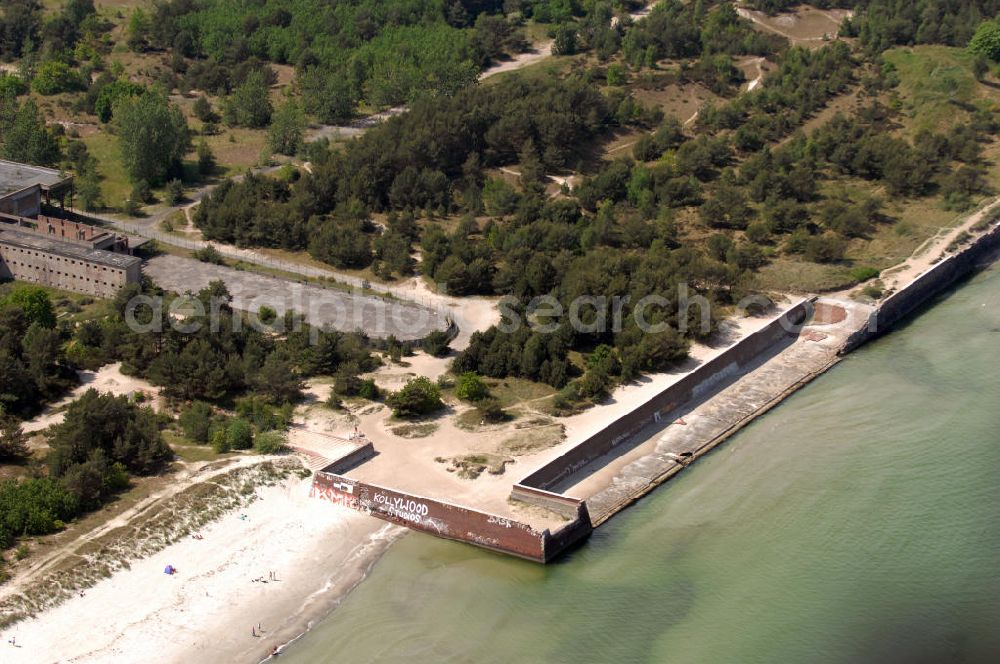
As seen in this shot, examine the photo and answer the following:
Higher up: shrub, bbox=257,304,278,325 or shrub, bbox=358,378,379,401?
shrub, bbox=257,304,278,325

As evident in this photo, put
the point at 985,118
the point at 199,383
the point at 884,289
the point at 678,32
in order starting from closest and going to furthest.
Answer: the point at 199,383
the point at 884,289
the point at 985,118
the point at 678,32

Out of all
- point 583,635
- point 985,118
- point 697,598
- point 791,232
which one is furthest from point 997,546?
point 985,118

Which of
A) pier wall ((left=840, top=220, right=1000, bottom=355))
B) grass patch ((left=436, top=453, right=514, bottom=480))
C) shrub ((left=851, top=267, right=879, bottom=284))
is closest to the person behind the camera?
grass patch ((left=436, top=453, right=514, bottom=480))

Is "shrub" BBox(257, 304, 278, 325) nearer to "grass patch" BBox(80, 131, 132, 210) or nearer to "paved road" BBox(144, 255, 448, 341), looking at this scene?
"paved road" BBox(144, 255, 448, 341)

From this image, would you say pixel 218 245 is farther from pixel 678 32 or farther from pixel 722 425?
pixel 678 32

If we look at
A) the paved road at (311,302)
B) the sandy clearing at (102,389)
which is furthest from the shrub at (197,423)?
the paved road at (311,302)

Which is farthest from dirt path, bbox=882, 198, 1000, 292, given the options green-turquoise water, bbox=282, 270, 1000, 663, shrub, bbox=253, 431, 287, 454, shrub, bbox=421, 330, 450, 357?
shrub, bbox=253, 431, 287, 454

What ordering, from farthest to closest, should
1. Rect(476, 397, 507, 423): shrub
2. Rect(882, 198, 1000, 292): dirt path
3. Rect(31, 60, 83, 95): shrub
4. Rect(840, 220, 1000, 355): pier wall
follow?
Rect(31, 60, 83, 95): shrub
Rect(882, 198, 1000, 292): dirt path
Rect(840, 220, 1000, 355): pier wall
Rect(476, 397, 507, 423): shrub
